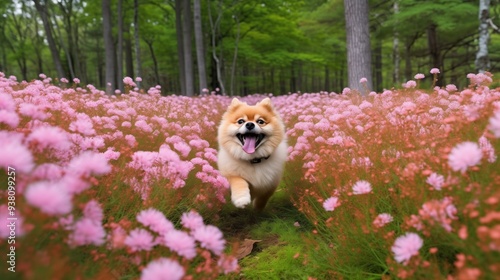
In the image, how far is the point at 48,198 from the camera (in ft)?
3.13

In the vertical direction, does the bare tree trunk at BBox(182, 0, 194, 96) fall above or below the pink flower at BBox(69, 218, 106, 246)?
above

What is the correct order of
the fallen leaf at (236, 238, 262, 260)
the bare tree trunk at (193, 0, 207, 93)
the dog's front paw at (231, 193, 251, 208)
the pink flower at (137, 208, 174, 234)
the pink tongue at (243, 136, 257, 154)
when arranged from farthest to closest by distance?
the bare tree trunk at (193, 0, 207, 93)
the pink tongue at (243, 136, 257, 154)
the dog's front paw at (231, 193, 251, 208)
the fallen leaf at (236, 238, 262, 260)
the pink flower at (137, 208, 174, 234)

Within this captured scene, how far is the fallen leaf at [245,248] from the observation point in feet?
9.21

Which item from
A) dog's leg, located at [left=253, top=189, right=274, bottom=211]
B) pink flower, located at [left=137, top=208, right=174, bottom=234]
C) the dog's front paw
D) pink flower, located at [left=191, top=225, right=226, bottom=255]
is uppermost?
pink flower, located at [left=137, top=208, right=174, bottom=234]

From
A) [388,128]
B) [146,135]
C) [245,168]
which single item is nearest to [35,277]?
[388,128]

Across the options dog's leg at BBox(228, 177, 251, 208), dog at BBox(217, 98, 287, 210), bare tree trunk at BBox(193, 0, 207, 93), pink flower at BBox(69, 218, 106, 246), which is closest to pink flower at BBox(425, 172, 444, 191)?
pink flower at BBox(69, 218, 106, 246)

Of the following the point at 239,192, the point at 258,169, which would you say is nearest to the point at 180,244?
the point at 239,192

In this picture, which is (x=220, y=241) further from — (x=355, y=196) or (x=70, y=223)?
(x=355, y=196)

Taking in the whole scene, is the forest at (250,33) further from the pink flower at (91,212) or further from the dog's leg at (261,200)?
the pink flower at (91,212)

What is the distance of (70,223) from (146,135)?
9.00 feet

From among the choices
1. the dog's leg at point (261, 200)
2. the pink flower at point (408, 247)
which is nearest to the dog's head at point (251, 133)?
the dog's leg at point (261, 200)

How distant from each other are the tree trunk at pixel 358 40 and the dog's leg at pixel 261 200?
469 centimetres

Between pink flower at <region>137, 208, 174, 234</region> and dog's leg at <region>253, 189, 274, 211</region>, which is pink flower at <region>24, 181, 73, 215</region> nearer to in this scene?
pink flower at <region>137, 208, 174, 234</region>

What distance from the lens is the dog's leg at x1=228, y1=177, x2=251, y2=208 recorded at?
2.93m
